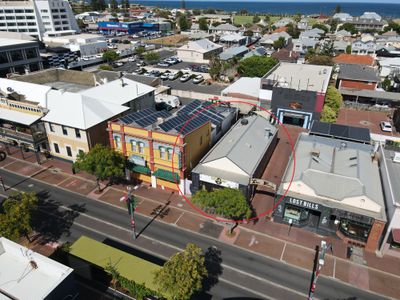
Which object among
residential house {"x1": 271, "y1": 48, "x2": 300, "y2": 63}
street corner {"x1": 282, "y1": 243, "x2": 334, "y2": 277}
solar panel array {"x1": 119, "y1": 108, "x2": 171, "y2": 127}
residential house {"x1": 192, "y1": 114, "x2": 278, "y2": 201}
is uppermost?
solar panel array {"x1": 119, "y1": 108, "x2": 171, "y2": 127}

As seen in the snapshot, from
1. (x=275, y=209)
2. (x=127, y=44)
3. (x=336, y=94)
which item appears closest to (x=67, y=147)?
(x=275, y=209)

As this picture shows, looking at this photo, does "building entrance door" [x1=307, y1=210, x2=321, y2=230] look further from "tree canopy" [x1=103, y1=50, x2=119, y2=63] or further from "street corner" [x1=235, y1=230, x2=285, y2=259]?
"tree canopy" [x1=103, y1=50, x2=119, y2=63]

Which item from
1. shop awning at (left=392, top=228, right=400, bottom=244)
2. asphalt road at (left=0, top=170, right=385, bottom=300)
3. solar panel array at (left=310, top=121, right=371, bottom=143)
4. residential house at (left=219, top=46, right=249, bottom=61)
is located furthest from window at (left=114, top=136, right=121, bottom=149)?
residential house at (left=219, top=46, right=249, bottom=61)

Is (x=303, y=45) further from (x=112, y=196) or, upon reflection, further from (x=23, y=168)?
(x=23, y=168)

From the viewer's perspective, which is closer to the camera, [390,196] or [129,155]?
[390,196]

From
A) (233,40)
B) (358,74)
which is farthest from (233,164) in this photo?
(233,40)

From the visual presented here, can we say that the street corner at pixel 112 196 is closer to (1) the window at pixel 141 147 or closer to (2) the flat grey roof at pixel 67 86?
(1) the window at pixel 141 147

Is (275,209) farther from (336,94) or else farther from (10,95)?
(10,95)
